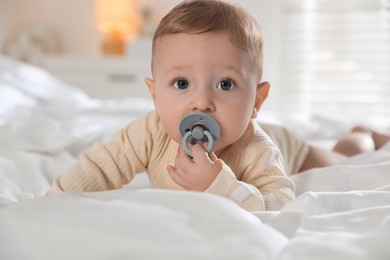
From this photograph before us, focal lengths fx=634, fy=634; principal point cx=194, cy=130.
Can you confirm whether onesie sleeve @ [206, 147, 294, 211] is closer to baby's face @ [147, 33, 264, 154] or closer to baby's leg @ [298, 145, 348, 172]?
baby's face @ [147, 33, 264, 154]

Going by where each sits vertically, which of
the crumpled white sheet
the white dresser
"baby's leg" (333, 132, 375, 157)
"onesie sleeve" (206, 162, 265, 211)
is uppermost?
the white dresser

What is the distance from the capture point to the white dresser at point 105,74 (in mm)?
4430

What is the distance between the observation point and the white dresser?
443cm

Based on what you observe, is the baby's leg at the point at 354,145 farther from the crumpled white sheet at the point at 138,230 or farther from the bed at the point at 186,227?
the crumpled white sheet at the point at 138,230

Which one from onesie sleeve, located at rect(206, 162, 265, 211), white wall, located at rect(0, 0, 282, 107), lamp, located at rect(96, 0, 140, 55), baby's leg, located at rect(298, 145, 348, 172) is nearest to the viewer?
onesie sleeve, located at rect(206, 162, 265, 211)

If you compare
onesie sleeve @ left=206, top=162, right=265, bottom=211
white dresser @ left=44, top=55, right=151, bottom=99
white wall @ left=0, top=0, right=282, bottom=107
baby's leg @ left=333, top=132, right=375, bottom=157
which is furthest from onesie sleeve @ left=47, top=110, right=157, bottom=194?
white wall @ left=0, top=0, right=282, bottom=107

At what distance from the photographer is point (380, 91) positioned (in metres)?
4.40

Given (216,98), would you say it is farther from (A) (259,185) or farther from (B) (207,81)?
(A) (259,185)

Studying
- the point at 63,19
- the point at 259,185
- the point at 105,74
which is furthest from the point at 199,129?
the point at 63,19

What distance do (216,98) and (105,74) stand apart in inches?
136

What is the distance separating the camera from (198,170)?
108 cm

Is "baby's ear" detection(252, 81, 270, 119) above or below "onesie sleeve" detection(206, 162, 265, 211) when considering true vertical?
above

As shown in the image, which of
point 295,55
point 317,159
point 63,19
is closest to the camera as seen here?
point 317,159

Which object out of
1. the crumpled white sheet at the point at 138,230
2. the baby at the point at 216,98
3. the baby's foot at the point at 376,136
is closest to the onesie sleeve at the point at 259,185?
the baby at the point at 216,98
